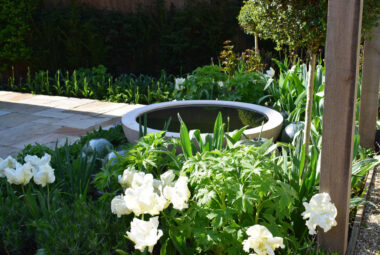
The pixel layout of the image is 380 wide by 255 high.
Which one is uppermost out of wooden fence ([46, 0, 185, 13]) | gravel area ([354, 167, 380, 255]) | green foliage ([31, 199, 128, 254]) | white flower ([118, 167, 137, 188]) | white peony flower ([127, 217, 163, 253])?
wooden fence ([46, 0, 185, 13])

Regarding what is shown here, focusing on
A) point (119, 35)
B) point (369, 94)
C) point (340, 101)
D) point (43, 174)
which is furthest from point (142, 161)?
point (119, 35)

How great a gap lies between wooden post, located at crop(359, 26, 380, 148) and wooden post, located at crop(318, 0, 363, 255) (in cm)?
169

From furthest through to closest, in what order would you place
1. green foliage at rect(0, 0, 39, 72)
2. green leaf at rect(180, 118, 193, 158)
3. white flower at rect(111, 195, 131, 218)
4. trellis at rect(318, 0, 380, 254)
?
green foliage at rect(0, 0, 39, 72)
green leaf at rect(180, 118, 193, 158)
white flower at rect(111, 195, 131, 218)
trellis at rect(318, 0, 380, 254)

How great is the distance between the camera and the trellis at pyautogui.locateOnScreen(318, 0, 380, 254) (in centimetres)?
191

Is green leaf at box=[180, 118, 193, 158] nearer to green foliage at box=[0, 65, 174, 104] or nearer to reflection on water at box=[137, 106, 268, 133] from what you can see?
reflection on water at box=[137, 106, 268, 133]

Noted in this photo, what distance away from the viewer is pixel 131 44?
7473 millimetres

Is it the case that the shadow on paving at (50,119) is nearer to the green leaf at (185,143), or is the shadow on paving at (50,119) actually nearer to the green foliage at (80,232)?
the green leaf at (185,143)

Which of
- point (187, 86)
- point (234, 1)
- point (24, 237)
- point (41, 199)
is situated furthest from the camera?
point (234, 1)

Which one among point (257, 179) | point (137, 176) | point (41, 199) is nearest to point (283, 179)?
point (257, 179)

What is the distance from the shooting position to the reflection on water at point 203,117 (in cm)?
362

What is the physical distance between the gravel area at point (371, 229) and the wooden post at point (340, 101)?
235mm

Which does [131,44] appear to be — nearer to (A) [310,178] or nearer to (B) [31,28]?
(B) [31,28]

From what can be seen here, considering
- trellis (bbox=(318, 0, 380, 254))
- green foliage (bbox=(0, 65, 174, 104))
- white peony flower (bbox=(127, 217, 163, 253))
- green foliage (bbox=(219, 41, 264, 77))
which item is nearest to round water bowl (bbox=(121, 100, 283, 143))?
trellis (bbox=(318, 0, 380, 254))

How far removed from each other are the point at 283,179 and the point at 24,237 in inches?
53.5
